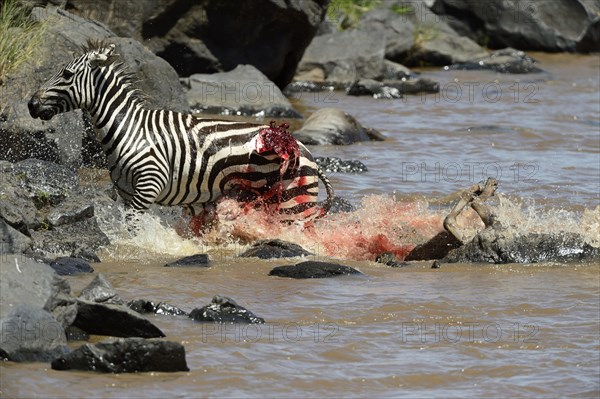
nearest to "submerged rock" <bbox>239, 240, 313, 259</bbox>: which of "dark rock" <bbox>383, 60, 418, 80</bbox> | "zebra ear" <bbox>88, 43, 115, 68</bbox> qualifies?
"zebra ear" <bbox>88, 43, 115, 68</bbox>

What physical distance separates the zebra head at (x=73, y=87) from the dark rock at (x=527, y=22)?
21766 millimetres

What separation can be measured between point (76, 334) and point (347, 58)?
1707 cm

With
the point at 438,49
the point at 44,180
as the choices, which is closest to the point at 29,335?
the point at 44,180

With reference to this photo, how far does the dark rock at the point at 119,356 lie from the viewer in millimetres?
6816

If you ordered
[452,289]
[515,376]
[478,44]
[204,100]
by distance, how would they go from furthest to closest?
[478,44] < [204,100] < [452,289] < [515,376]

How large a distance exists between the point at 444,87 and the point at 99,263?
15.4 m

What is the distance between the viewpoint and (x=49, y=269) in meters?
7.63

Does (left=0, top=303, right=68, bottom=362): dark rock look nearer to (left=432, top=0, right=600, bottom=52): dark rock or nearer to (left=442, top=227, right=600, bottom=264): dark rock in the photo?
(left=442, top=227, right=600, bottom=264): dark rock

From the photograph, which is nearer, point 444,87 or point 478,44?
point 444,87

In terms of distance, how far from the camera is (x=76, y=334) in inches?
296

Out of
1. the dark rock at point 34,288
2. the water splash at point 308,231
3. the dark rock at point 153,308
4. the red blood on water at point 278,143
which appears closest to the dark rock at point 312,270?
the water splash at point 308,231

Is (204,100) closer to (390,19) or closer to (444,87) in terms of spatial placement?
(444,87)

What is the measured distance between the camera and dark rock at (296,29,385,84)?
23886mm

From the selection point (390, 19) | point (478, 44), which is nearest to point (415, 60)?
point (390, 19)
